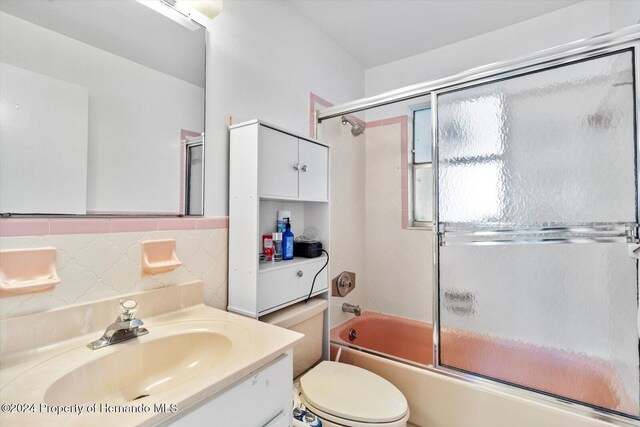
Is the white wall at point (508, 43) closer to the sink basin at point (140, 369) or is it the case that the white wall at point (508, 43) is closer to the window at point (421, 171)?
the window at point (421, 171)

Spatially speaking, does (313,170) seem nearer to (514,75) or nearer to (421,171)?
(514,75)

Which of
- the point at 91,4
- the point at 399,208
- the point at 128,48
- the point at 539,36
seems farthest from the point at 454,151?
the point at 91,4

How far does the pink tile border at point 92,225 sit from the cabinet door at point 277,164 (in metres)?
0.28

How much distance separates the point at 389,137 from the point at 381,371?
65.9 inches

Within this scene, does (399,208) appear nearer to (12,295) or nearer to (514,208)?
(514,208)

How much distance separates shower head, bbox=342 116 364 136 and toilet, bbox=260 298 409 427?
1.31 m

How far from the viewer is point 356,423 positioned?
3.48 ft

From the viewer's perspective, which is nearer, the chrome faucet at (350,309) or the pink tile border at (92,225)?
the pink tile border at (92,225)

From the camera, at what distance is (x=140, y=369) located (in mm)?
823

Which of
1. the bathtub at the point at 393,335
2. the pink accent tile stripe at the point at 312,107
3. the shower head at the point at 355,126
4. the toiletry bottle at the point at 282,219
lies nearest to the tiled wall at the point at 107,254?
the toiletry bottle at the point at 282,219

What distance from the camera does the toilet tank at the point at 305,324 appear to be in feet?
4.24

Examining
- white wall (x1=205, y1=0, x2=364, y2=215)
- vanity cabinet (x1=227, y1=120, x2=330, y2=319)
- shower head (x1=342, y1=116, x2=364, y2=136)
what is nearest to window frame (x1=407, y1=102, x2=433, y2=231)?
shower head (x1=342, y1=116, x2=364, y2=136)

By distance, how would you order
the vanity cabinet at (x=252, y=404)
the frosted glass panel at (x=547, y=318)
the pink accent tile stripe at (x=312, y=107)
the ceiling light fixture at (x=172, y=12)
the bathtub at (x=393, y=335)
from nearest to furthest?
the vanity cabinet at (x=252, y=404) → the ceiling light fixture at (x=172, y=12) → the frosted glass panel at (x=547, y=318) → the pink accent tile stripe at (x=312, y=107) → the bathtub at (x=393, y=335)

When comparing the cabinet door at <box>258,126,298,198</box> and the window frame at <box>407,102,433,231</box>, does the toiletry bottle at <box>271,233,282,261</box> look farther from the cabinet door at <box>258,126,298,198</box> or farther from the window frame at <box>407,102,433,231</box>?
the window frame at <box>407,102,433,231</box>
